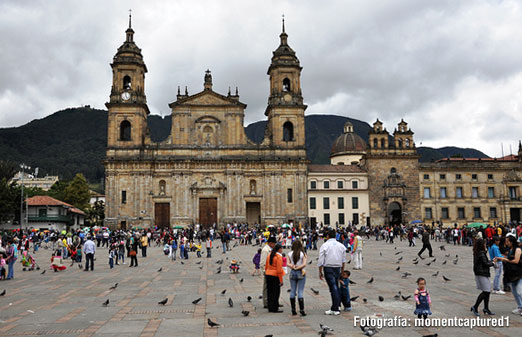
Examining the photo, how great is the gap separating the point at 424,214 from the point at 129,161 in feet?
131

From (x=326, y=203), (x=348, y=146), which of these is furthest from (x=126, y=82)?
(x=348, y=146)

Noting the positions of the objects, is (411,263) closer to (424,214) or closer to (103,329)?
(103,329)

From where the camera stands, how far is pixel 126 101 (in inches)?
2263

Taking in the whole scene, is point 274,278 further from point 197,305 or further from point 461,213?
point 461,213

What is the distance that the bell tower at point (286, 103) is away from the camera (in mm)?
58719

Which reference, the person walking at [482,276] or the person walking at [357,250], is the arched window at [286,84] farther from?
the person walking at [482,276]

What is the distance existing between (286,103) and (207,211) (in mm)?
17090

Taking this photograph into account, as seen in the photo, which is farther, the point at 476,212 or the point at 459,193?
the point at 459,193

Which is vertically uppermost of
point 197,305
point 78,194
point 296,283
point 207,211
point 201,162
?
point 201,162

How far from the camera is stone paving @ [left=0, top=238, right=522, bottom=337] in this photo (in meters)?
A: 9.07

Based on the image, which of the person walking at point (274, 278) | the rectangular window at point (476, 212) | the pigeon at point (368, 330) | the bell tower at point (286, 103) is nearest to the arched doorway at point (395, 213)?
the rectangular window at point (476, 212)

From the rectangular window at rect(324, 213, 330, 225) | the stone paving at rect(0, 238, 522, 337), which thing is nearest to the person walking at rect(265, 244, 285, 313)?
the stone paving at rect(0, 238, 522, 337)

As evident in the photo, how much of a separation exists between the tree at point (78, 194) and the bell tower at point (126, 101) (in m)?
28.4

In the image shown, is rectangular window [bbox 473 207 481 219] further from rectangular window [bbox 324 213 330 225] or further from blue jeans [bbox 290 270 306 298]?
blue jeans [bbox 290 270 306 298]
